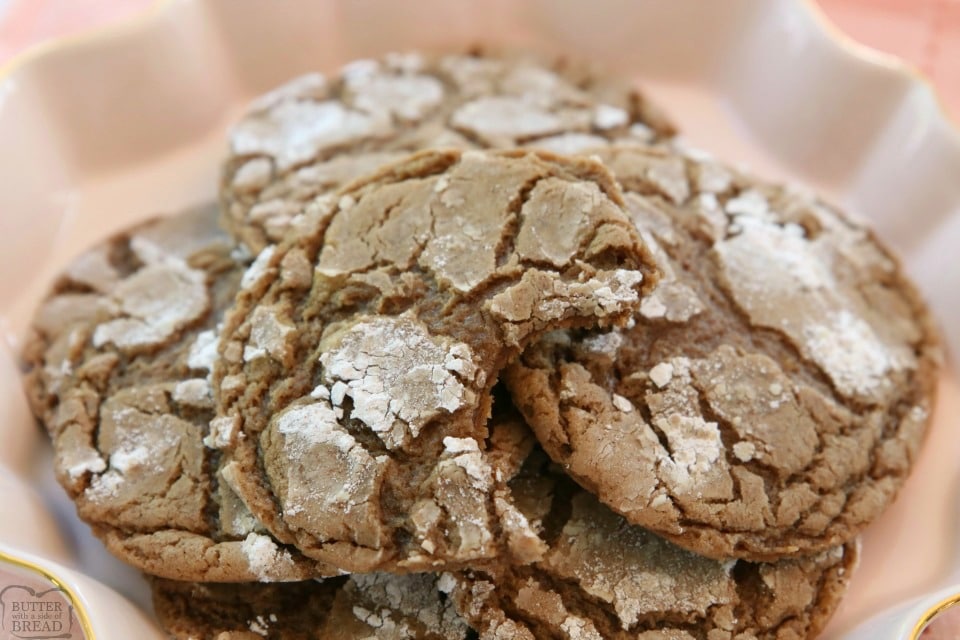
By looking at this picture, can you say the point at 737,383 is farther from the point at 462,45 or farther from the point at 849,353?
the point at 462,45

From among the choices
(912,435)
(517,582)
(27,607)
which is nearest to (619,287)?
(517,582)

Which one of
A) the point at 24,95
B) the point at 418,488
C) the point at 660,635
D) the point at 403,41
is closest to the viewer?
the point at 418,488

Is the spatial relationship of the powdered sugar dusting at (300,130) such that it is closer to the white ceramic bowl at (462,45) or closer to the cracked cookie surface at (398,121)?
the cracked cookie surface at (398,121)

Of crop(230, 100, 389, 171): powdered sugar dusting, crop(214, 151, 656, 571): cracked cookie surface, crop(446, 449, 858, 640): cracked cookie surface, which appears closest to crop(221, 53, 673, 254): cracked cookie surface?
crop(230, 100, 389, 171): powdered sugar dusting

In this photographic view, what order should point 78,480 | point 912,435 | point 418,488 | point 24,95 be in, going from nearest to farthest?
point 418,488, point 78,480, point 912,435, point 24,95

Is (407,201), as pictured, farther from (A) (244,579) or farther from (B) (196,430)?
(A) (244,579)

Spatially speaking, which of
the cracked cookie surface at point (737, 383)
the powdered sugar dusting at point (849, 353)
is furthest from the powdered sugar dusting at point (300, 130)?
the powdered sugar dusting at point (849, 353)
